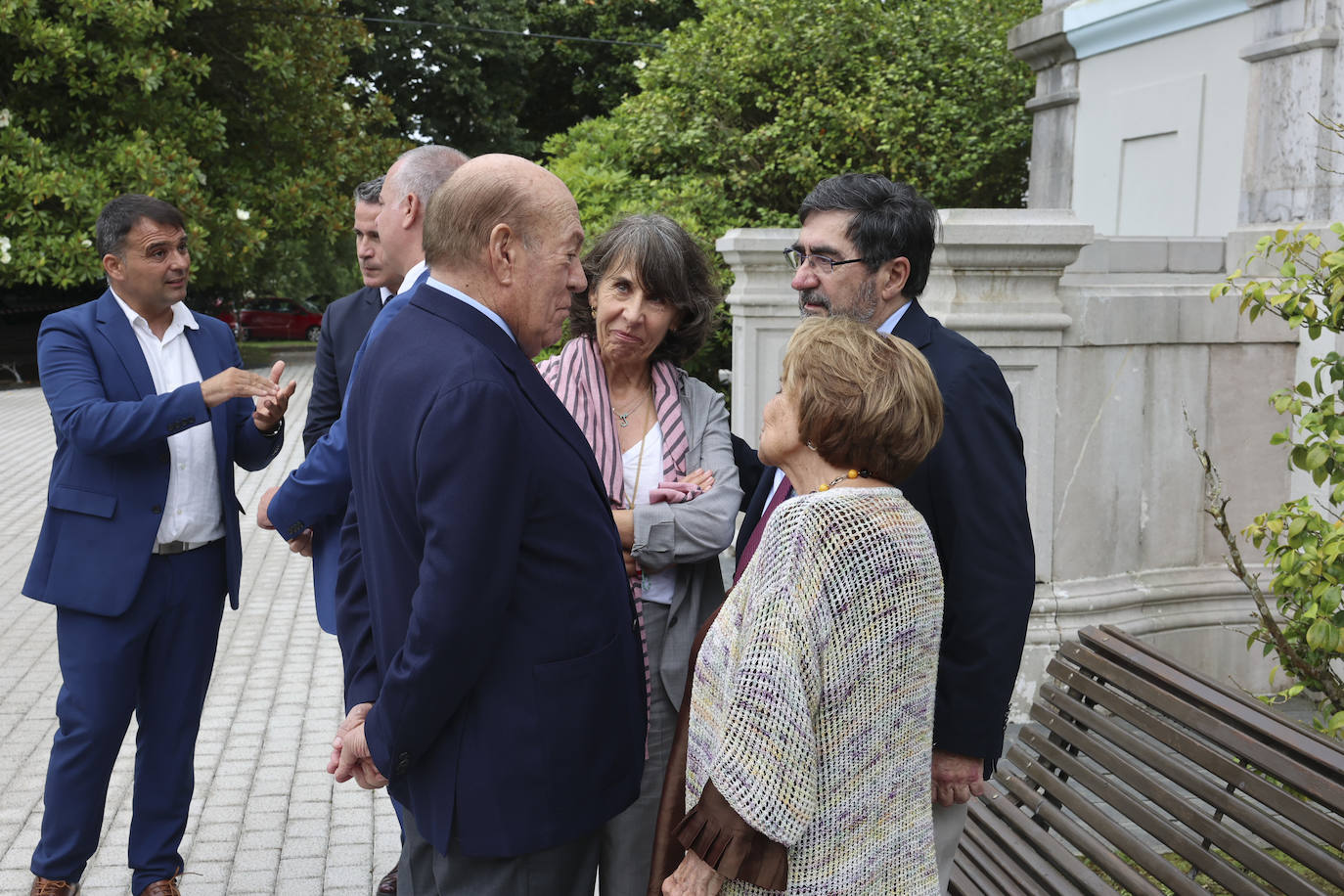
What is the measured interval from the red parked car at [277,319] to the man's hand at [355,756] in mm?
39190

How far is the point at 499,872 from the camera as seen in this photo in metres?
2.22

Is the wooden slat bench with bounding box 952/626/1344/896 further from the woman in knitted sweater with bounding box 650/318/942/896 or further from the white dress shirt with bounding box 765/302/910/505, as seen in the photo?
the white dress shirt with bounding box 765/302/910/505

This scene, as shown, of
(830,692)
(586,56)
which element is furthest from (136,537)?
(586,56)

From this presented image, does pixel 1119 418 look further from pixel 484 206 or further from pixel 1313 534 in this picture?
pixel 484 206

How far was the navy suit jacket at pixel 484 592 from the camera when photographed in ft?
6.72

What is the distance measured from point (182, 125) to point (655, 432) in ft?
63.8

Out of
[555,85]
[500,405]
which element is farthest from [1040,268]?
[555,85]

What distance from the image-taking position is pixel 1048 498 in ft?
17.5

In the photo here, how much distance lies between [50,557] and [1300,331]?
16.6 feet

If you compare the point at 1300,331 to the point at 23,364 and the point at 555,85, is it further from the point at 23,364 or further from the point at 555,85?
the point at 555,85

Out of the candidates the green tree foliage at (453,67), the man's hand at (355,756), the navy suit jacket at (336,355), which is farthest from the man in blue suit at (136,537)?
the green tree foliage at (453,67)

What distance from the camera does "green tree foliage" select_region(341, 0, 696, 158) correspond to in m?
28.7

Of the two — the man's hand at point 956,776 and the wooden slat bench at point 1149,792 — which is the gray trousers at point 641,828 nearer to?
the man's hand at point 956,776

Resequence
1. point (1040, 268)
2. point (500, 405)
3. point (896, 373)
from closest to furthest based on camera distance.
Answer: point (500, 405)
point (896, 373)
point (1040, 268)
